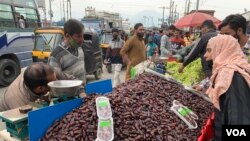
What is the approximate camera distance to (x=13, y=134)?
2311 mm

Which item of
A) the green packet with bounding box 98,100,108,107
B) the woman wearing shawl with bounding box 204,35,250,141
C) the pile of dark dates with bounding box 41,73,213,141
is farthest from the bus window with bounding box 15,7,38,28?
the woman wearing shawl with bounding box 204,35,250,141

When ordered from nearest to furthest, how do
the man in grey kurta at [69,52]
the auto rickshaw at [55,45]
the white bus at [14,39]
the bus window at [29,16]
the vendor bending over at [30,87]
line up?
the vendor bending over at [30,87]
the man in grey kurta at [69,52]
the white bus at [14,39]
the auto rickshaw at [55,45]
the bus window at [29,16]

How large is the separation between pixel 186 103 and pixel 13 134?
2060 mm

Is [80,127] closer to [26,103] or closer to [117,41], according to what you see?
[26,103]

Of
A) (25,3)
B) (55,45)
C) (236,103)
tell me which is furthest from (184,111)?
(25,3)

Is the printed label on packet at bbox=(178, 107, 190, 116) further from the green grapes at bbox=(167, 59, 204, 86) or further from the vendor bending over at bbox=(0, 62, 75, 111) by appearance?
the green grapes at bbox=(167, 59, 204, 86)

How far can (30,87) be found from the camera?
247cm

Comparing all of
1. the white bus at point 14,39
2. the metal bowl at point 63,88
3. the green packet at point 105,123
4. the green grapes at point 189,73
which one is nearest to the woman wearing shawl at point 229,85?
the green packet at point 105,123

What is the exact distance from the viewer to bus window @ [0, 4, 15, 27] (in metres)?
9.79

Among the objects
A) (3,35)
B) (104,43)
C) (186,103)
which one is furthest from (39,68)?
(104,43)

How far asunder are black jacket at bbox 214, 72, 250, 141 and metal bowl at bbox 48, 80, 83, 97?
1276 millimetres

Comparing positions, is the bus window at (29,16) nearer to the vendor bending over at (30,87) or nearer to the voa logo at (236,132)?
the vendor bending over at (30,87)

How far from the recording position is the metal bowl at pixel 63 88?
7.50ft

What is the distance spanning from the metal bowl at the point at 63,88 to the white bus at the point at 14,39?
791 centimetres
